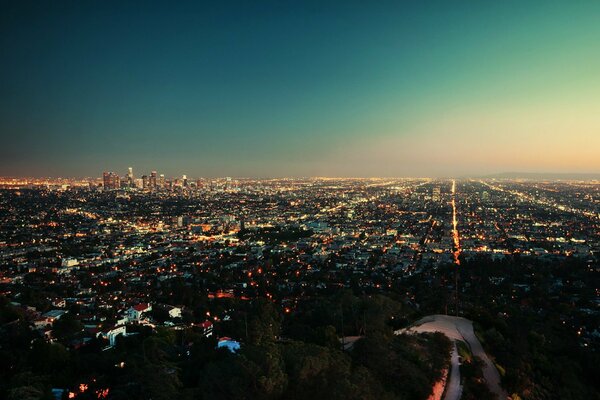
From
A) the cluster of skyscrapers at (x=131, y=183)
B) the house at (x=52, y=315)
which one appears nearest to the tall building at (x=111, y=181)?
the cluster of skyscrapers at (x=131, y=183)

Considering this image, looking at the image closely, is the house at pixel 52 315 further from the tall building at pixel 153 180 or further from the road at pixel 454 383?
the tall building at pixel 153 180

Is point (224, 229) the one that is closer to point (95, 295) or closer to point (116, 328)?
point (95, 295)

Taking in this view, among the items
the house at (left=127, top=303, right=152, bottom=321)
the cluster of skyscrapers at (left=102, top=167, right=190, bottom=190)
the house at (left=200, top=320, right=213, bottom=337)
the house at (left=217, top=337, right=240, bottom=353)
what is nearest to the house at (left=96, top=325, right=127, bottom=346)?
the house at (left=127, top=303, right=152, bottom=321)

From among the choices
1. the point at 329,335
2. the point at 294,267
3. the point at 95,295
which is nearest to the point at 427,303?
the point at 329,335

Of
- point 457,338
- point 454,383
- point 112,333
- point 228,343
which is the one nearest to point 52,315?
point 112,333

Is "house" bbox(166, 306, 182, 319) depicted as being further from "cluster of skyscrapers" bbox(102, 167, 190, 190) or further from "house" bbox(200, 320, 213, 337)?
"cluster of skyscrapers" bbox(102, 167, 190, 190)
